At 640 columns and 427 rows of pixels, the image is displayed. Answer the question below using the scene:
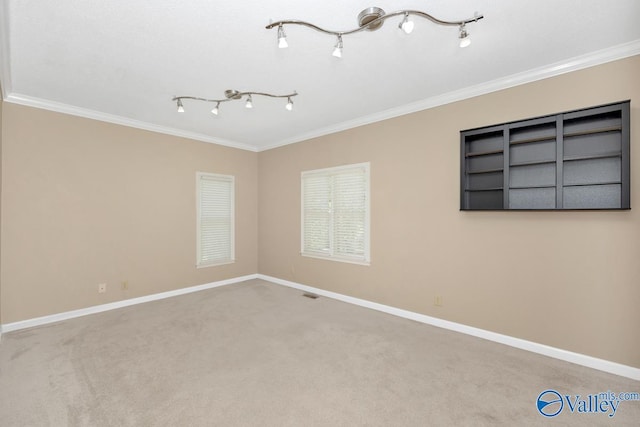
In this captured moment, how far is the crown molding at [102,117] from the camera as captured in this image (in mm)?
3356

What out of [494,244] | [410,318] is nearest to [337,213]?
[410,318]

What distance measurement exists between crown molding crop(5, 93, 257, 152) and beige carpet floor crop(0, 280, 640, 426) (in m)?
2.58

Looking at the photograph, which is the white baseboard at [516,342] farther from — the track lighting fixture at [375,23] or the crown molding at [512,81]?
the track lighting fixture at [375,23]

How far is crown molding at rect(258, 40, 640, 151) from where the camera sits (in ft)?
7.94

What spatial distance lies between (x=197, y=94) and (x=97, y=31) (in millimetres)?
1147

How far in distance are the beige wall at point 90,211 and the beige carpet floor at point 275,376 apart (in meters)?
0.55

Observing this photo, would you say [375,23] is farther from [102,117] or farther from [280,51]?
[102,117]

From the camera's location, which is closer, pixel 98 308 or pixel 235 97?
pixel 235 97

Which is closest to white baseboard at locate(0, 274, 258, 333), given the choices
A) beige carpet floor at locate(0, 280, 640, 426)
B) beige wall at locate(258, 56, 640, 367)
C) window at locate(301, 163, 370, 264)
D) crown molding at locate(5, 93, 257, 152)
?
beige carpet floor at locate(0, 280, 640, 426)

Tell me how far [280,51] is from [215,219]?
3487mm

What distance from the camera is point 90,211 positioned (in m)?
3.85

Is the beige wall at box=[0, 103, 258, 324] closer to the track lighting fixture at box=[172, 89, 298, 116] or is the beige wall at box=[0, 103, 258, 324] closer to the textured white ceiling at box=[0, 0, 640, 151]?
the textured white ceiling at box=[0, 0, 640, 151]

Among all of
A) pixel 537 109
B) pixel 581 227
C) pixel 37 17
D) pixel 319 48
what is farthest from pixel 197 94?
pixel 581 227

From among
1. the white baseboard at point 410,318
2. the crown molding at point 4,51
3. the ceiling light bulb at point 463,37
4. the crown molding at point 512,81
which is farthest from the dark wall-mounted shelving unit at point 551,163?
the crown molding at point 4,51
